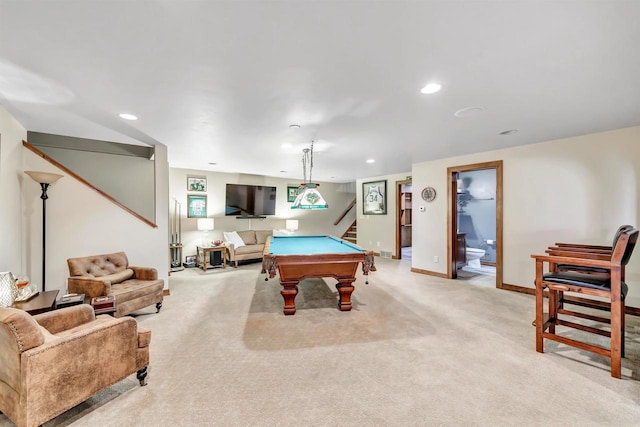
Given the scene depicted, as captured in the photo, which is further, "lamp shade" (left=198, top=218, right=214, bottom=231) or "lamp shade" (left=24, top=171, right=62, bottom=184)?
"lamp shade" (left=198, top=218, right=214, bottom=231)

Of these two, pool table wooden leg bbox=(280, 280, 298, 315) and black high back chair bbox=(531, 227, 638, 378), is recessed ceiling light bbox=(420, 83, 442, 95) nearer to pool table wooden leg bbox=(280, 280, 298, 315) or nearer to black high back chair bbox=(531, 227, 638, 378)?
black high back chair bbox=(531, 227, 638, 378)

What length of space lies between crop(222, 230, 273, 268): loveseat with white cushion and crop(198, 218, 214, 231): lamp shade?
482 millimetres

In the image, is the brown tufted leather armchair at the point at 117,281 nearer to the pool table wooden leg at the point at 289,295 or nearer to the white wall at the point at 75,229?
the white wall at the point at 75,229

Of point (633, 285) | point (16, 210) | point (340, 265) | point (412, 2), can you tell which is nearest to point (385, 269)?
point (340, 265)

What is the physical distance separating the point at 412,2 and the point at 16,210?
421 centimetres

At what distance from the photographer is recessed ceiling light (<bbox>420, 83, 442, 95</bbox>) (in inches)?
86.7

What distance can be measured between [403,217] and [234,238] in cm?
496

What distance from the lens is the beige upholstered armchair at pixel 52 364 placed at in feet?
4.62

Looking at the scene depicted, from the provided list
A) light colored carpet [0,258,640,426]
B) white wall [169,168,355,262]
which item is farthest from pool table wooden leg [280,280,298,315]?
white wall [169,168,355,262]

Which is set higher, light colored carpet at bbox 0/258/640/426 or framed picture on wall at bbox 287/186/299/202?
framed picture on wall at bbox 287/186/299/202

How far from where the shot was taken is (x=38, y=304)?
2.18m

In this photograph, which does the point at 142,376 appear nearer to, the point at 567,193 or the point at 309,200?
the point at 309,200

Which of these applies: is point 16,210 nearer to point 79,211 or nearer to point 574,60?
point 79,211

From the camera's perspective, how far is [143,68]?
194cm
